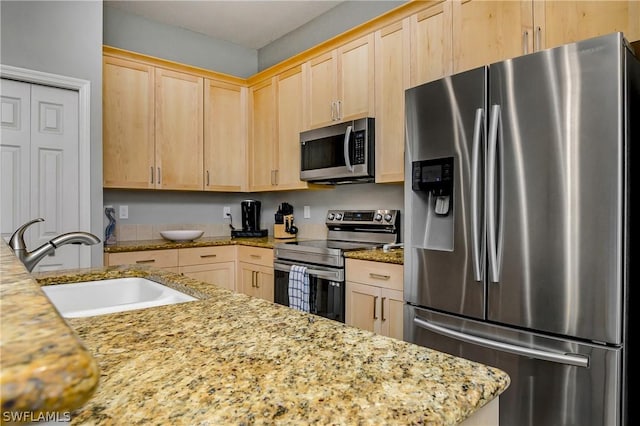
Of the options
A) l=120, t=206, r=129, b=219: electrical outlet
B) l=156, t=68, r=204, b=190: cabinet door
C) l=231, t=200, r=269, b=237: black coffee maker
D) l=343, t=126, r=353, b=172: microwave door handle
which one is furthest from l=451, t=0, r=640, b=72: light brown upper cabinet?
l=120, t=206, r=129, b=219: electrical outlet

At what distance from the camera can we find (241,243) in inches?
145

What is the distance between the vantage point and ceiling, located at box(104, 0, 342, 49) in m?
3.62

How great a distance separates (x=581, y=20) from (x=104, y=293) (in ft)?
7.63

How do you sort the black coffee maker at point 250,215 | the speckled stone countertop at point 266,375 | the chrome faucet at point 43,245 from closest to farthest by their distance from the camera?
the speckled stone countertop at point 266,375, the chrome faucet at point 43,245, the black coffee maker at point 250,215

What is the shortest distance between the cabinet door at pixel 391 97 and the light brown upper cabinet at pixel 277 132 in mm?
863

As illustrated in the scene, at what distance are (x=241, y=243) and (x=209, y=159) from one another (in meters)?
0.88

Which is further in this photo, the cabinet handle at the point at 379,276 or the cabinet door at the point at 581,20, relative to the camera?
the cabinet handle at the point at 379,276

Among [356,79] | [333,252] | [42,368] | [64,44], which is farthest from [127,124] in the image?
[42,368]

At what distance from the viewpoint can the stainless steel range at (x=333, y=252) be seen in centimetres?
271

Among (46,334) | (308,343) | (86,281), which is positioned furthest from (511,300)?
(46,334)

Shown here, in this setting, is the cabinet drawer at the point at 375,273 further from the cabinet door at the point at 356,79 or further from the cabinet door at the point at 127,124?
the cabinet door at the point at 127,124

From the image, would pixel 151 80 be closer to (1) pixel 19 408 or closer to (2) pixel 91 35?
(2) pixel 91 35

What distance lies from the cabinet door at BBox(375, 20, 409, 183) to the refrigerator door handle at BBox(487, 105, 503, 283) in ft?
3.20

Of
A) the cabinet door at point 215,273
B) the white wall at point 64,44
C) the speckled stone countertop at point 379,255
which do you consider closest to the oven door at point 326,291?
the speckled stone countertop at point 379,255
